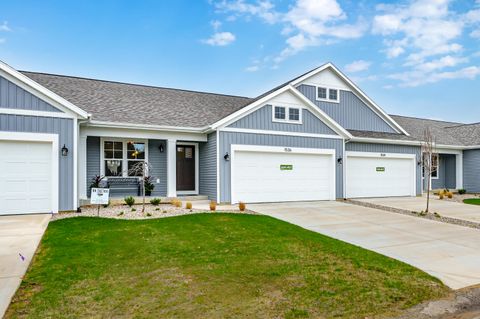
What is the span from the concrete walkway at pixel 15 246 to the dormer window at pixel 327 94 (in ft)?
45.2

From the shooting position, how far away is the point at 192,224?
8844mm

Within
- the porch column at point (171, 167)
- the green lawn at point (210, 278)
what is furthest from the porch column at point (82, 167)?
the green lawn at point (210, 278)

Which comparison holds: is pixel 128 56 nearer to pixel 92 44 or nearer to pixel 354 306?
pixel 92 44

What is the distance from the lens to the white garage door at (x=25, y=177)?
9992 millimetres

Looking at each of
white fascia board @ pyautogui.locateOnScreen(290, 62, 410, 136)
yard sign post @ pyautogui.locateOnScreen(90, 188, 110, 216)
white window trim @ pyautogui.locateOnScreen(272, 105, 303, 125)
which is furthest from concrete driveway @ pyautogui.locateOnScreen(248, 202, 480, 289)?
white fascia board @ pyautogui.locateOnScreen(290, 62, 410, 136)

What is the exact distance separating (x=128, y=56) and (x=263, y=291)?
61.0 ft

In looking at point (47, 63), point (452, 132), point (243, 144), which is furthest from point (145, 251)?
point (452, 132)

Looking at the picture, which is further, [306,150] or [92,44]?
[92,44]

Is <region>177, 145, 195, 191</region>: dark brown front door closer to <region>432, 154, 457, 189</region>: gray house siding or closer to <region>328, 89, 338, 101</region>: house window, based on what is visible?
<region>328, 89, 338, 101</region>: house window

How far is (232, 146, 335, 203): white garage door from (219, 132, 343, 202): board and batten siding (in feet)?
0.75

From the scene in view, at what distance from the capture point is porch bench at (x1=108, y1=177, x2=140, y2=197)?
43.9 feet

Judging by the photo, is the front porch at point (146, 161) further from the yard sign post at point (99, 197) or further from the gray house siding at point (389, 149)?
the gray house siding at point (389, 149)

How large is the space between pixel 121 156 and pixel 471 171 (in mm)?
20689

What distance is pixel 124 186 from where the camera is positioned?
1355 cm
